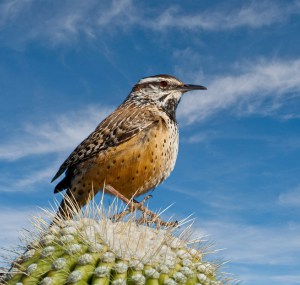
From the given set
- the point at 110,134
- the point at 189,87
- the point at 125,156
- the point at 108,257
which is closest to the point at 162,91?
the point at 189,87

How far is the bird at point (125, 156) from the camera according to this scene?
18.3ft

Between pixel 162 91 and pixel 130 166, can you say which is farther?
pixel 162 91

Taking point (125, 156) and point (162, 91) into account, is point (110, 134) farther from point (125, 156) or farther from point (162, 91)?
point (162, 91)

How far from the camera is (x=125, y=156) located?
557 cm

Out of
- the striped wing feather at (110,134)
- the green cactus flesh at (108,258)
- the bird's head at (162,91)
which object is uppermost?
the bird's head at (162,91)

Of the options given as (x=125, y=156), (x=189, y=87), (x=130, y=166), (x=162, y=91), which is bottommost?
(x=130, y=166)

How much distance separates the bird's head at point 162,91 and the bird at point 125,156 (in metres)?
0.24

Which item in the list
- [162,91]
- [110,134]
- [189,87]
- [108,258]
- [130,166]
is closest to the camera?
[108,258]

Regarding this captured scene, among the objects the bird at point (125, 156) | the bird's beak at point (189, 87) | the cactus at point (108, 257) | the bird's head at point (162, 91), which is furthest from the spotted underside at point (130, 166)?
the cactus at point (108, 257)

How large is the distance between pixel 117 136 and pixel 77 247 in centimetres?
289

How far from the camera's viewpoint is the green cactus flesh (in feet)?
9.53

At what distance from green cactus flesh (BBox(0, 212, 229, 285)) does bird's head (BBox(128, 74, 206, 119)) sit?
3.55 m

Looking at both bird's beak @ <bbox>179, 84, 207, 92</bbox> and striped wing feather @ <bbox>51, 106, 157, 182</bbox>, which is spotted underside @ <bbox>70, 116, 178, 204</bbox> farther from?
bird's beak @ <bbox>179, 84, 207, 92</bbox>

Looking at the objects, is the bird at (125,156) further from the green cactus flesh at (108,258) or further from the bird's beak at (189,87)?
the green cactus flesh at (108,258)
